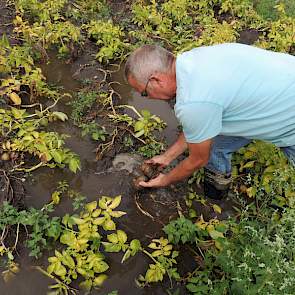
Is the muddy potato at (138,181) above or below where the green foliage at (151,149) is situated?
below

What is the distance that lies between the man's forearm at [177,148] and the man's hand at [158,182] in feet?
0.64

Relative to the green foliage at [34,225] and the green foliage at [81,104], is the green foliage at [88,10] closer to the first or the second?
the green foliage at [81,104]

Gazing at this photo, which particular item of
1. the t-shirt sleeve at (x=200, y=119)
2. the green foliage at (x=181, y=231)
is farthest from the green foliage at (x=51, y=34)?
the t-shirt sleeve at (x=200, y=119)

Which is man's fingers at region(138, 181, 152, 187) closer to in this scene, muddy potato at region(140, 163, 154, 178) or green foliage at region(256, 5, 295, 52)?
muddy potato at region(140, 163, 154, 178)

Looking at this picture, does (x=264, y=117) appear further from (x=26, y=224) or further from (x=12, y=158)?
(x=12, y=158)

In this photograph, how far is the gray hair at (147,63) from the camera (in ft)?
7.79

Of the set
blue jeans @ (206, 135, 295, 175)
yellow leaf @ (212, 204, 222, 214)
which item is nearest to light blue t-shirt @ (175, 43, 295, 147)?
blue jeans @ (206, 135, 295, 175)

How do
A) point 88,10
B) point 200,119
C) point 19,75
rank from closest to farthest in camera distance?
point 200,119, point 19,75, point 88,10

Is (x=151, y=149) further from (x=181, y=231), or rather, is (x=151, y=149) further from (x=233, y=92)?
(x=233, y=92)

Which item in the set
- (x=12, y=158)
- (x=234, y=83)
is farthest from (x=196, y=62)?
(x=12, y=158)

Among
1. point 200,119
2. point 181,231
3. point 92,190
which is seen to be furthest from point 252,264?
point 92,190

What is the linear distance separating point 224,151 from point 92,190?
1.15 metres

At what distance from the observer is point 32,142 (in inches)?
134

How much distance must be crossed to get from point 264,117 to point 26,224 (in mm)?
1822
